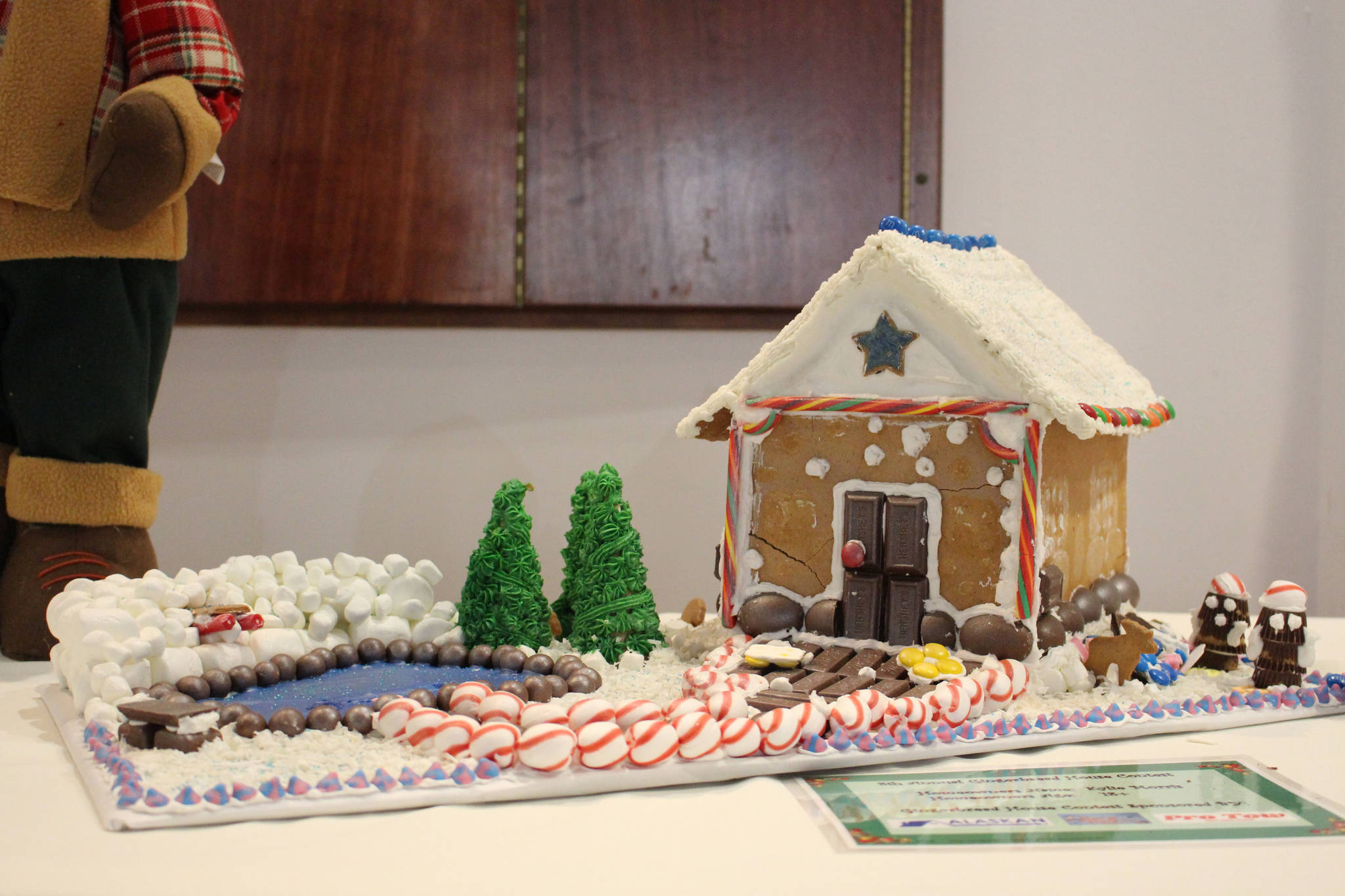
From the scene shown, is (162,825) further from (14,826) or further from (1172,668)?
(1172,668)

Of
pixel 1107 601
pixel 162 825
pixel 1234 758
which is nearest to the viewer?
pixel 162 825

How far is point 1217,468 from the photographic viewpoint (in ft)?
8.79

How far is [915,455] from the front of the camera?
1.61m

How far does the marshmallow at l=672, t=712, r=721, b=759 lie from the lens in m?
1.23

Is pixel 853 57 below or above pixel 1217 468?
above

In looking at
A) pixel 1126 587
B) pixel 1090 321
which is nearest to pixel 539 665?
pixel 1126 587

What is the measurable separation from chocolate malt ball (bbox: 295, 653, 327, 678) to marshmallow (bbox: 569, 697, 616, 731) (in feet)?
1.50

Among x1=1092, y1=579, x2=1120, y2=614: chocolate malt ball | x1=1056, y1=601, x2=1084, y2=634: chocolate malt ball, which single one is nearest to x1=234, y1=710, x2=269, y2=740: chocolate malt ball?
x1=1056, y1=601, x2=1084, y2=634: chocolate malt ball

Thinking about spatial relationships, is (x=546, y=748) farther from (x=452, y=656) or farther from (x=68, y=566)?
(x=68, y=566)

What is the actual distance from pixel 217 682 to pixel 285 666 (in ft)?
0.31

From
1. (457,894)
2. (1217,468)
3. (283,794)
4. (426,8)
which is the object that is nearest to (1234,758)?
(457,894)

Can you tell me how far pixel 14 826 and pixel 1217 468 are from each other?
244cm

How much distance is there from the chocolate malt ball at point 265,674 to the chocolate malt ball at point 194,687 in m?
0.07

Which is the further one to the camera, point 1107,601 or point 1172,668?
point 1107,601
